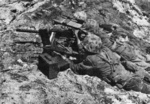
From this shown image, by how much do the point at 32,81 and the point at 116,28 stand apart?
3.08 m

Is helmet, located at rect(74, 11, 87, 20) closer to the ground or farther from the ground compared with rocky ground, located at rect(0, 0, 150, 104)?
farther from the ground

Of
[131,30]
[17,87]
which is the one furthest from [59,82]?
[131,30]

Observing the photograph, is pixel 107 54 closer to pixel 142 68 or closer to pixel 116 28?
pixel 142 68

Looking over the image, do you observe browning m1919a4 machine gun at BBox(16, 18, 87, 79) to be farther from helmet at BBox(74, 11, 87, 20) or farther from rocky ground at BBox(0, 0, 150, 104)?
helmet at BBox(74, 11, 87, 20)

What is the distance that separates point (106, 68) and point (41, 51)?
153 centimetres

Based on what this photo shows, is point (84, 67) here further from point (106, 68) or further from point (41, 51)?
point (41, 51)

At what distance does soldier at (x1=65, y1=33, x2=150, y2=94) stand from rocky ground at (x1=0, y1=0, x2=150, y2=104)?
13 centimetres

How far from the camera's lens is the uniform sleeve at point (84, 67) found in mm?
4816

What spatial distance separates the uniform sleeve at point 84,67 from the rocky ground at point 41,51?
0.34 ft

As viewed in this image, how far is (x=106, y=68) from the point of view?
4.80m

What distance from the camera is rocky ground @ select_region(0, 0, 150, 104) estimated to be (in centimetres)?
439

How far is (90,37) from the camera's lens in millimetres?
4895

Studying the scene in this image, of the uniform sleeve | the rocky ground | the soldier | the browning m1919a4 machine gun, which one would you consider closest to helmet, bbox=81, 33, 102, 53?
the soldier

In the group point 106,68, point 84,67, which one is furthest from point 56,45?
point 106,68
